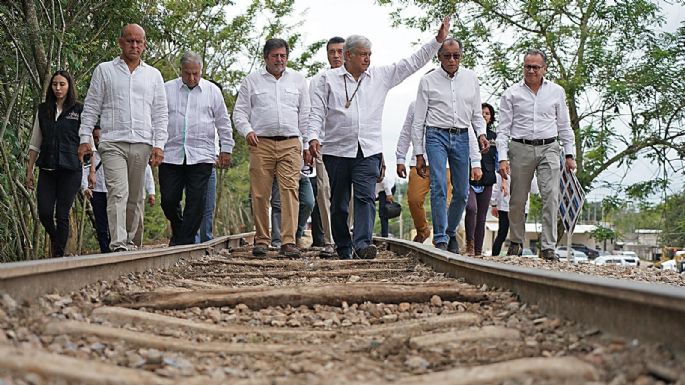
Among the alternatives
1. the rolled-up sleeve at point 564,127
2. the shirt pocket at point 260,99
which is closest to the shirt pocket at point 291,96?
the shirt pocket at point 260,99

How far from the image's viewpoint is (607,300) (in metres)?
2.94

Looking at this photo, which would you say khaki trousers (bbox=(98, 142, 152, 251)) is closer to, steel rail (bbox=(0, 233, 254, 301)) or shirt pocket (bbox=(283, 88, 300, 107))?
steel rail (bbox=(0, 233, 254, 301))

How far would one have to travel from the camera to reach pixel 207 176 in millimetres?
8312

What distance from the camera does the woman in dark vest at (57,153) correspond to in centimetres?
717

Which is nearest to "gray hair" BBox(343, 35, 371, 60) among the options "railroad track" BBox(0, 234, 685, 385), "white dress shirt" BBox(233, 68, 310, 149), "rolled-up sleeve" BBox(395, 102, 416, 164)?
"white dress shirt" BBox(233, 68, 310, 149)

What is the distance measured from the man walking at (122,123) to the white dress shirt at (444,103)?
8.03 ft

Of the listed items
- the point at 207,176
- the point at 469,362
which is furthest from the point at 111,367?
the point at 207,176

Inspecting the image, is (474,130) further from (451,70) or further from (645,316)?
(645,316)

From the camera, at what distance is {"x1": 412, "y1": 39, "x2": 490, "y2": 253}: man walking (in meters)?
7.75

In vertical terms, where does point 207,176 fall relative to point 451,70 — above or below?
below

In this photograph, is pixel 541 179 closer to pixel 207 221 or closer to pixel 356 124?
pixel 356 124

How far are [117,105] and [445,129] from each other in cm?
301

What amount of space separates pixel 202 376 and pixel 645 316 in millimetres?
1473

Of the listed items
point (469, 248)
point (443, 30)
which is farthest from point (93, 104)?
point (469, 248)
